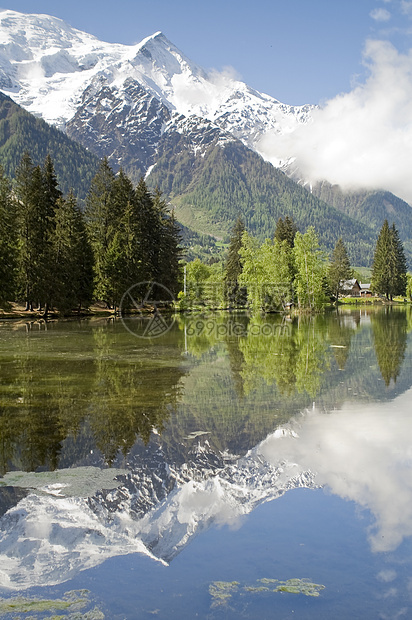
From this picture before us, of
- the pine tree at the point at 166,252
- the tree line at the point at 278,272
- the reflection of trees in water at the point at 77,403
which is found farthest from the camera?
the pine tree at the point at 166,252

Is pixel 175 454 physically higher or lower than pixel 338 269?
lower

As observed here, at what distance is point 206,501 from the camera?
867 cm

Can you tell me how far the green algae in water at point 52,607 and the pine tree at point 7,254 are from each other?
50668 mm

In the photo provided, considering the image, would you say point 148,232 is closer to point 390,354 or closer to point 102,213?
point 102,213

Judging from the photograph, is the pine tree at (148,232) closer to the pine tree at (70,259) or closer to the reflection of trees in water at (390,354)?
the pine tree at (70,259)

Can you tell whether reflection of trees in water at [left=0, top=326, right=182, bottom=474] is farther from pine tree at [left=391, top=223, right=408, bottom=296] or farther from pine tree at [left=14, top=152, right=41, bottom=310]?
pine tree at [left=391, top=223, right=408, bottom=296]

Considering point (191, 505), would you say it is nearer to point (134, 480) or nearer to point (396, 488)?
point (134, 480)

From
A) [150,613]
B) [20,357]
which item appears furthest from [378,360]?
[150,613]

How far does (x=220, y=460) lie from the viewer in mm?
10484

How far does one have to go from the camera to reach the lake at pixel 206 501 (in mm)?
6148

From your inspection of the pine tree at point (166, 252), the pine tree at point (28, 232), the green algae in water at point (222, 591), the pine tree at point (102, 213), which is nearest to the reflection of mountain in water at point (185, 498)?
the green algae in water at point (222, 591)

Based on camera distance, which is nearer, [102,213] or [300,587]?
[300,587]

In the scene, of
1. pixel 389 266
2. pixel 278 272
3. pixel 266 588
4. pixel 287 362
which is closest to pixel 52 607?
pixel 266 588

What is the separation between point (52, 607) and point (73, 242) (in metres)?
60.3
